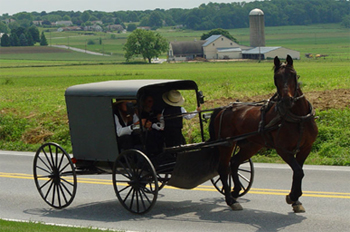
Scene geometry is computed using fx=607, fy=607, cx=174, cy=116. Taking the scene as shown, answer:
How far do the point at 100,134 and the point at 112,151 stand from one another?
15.3 inches

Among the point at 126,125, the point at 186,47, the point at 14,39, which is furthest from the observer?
the point at 14,39

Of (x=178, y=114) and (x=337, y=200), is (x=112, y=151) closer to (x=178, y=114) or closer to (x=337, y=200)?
(x=178, y=114)

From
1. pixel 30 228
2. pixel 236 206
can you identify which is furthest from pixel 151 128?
pixel 30 228

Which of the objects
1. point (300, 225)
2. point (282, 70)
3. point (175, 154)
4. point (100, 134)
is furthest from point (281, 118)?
point (100, 134)

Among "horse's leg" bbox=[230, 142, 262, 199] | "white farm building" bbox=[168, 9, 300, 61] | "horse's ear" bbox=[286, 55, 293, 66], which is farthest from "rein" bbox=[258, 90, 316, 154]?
"white farm building" bbox=[168, 9, 300, 61]

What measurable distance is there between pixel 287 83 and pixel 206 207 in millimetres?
2773

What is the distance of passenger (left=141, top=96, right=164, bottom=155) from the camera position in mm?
10234

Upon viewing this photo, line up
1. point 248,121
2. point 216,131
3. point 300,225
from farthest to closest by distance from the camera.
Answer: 1. point 216,131
2. point 248,121
3. point 300,225

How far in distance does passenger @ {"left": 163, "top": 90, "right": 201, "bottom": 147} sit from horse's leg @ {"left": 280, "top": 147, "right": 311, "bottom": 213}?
215cm

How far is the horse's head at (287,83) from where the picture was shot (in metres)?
8.45

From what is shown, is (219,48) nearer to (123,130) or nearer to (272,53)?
(272,53)

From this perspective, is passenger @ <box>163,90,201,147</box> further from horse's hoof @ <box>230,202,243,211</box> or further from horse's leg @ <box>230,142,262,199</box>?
horse's hoof @ <box>230,202,243,211</box>

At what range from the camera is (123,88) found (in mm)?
9875

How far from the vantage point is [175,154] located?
34.8 feet
